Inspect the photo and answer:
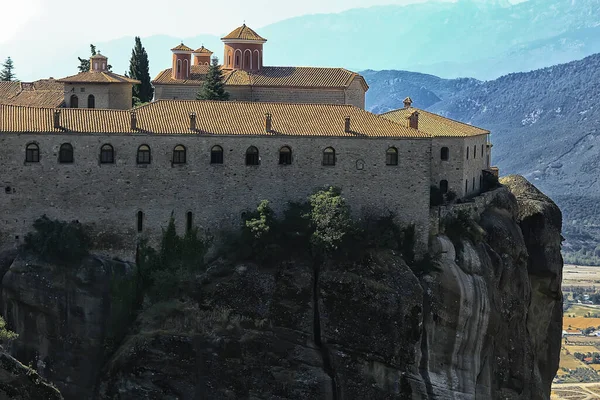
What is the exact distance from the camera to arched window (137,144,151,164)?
57562 millimetres

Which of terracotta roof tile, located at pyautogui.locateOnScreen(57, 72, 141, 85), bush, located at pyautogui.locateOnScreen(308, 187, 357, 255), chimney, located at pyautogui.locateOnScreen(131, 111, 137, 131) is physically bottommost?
bush, located at pyautogui.locateOnScreen(308, 187, 357, 255)

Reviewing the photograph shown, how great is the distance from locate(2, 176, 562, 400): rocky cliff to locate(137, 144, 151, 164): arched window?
194 inches

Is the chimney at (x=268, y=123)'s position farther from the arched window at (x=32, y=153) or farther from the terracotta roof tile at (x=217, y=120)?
the arched window at (x=32, y=153)

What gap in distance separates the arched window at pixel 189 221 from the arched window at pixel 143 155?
9.95ft

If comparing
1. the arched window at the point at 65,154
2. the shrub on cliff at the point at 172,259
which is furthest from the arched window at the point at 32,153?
the shrub on cliff at the point at 172,259

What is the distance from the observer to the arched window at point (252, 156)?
5875 cm

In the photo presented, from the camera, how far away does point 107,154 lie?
188 feet

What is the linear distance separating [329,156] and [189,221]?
7181mm

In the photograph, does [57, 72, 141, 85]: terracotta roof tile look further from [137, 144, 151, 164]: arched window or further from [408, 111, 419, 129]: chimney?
[408, 111, 419, 129]: chimney

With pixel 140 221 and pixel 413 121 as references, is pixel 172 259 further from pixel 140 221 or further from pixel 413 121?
pixel 413 121

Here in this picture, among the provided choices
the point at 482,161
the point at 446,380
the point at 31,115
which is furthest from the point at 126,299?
the point at 482,161

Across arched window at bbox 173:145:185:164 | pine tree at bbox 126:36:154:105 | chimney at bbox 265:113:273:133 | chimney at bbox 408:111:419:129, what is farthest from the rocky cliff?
pine tree at bbox 126:36:154:105

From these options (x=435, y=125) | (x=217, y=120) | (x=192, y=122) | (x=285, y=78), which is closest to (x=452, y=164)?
(x=435, y=125)

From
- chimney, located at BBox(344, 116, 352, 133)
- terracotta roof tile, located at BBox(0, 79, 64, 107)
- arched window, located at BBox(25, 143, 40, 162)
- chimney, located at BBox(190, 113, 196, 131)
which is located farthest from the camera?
terracotta roof tile, located at BBox(0, 79, 64, 107)
